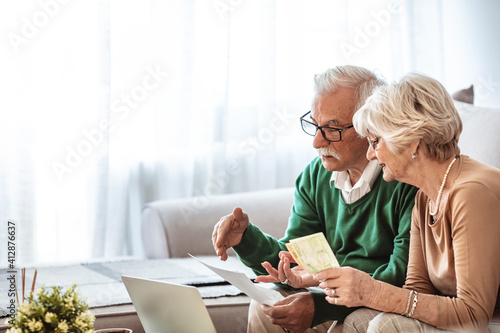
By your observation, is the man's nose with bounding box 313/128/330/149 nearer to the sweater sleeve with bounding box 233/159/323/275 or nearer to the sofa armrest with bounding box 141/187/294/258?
the sweater sleeve with bounding box 233/159/323/275

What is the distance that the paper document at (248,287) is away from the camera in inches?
58.6

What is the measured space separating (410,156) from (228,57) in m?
1.88

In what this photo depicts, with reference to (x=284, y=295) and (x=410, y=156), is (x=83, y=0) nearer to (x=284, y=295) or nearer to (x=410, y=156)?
(x=284, y=295)

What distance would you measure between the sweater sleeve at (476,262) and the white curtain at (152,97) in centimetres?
143

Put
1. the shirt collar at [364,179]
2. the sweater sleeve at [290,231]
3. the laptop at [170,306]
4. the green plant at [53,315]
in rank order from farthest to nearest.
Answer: the sweater sleeve at [290,231] < the shirt collar at [364,179] < the laptop at [170,306] < the green plant at [53,315]

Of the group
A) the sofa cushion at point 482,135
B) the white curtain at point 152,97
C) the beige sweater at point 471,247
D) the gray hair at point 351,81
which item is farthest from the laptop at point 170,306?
the white curtain at point 152,97

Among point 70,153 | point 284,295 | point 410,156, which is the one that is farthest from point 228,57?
point 410,156

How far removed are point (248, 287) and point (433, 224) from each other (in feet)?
1.47

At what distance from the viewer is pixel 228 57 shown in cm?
315

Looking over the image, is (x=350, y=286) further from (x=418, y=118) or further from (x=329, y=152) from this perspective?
(x=329, y=152)

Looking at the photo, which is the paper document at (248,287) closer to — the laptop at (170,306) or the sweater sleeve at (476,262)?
the laptop at (170,306)

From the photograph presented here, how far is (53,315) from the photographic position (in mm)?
1072

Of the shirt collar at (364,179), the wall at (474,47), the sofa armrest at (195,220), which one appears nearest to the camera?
the shirt collar at (364,179)

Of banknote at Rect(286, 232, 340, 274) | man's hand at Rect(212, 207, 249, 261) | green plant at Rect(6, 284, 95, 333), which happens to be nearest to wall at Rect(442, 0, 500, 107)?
man's hand at Rect(212, 207, 249, 261)
